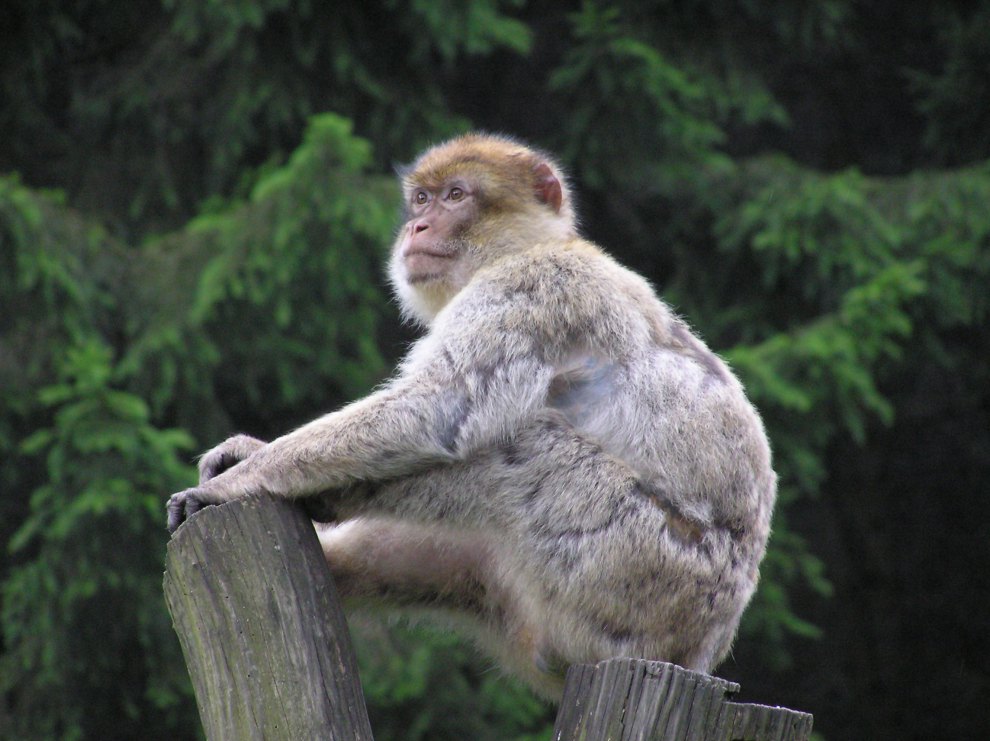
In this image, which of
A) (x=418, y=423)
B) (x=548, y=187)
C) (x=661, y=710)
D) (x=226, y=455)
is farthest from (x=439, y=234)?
(x=661, y=710)

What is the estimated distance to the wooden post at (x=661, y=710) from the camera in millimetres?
3236

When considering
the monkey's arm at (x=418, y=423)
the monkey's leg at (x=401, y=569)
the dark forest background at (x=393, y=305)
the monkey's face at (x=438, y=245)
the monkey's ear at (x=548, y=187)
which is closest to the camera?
the monkey's arm at (x=418, y=423)

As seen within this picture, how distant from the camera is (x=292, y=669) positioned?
11.0 ft

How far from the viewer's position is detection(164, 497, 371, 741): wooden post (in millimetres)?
3326

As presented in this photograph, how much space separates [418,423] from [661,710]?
46.7 inches

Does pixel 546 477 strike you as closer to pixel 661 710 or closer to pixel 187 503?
pixel 661 710

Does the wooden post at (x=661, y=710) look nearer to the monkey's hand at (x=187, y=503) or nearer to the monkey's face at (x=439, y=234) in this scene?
the monkey's hand at (x=187, y=503)

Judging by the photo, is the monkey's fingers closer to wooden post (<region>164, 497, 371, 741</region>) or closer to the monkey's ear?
wooden post (<region>164, 497, 371, 741</region>)

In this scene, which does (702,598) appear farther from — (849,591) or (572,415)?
(849,591)

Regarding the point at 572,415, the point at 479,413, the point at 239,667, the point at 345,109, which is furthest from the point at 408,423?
the point at 345,109

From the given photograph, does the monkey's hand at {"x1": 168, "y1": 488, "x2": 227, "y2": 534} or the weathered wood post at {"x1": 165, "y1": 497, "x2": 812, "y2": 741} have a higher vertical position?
the monkey's hand at {"x1": 168, "y1": 488, "x2": 227, "y2": 534}

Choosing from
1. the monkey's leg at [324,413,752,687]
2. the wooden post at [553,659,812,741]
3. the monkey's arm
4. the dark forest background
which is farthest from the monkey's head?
the dark forest background

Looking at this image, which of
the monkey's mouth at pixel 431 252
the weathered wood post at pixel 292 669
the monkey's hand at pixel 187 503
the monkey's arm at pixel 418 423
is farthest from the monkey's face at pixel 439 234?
the weathered wood post at pixel 292 669

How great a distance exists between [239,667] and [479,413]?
1086 mm
